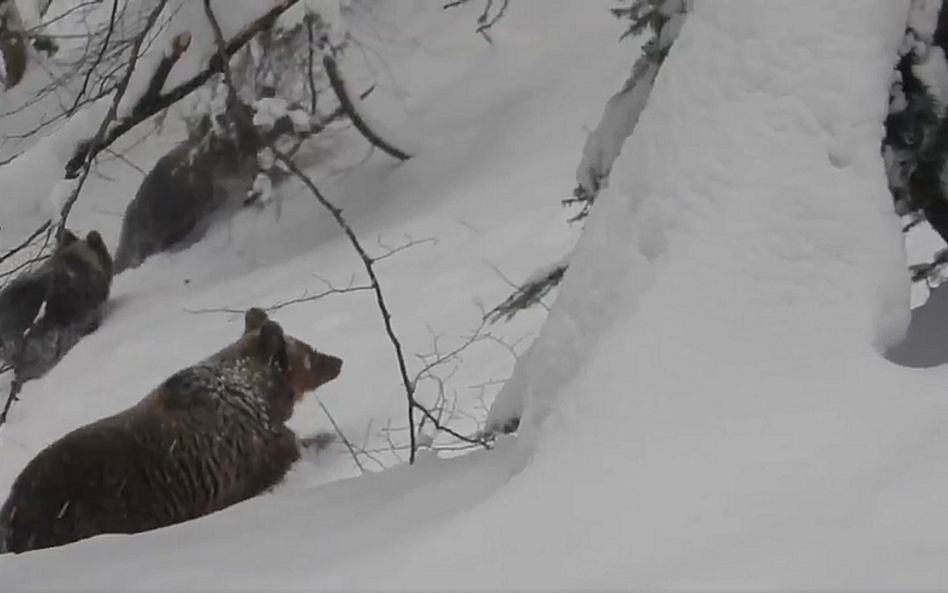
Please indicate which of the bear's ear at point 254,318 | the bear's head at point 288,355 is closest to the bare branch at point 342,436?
the bear's head at point 288,355

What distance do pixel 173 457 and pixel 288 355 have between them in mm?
999

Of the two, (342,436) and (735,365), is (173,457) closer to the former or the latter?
(342,436)

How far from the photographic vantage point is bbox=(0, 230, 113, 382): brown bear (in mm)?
7766

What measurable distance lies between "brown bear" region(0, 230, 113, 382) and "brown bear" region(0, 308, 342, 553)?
10.8 ft

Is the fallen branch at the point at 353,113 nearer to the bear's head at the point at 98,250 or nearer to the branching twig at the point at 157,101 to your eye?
the bear's head at the point at 98,250

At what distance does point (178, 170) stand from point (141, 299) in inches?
62.3

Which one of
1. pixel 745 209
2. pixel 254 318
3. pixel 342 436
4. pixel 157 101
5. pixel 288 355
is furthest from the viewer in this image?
pixel 254 318

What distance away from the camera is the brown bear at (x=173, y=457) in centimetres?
406

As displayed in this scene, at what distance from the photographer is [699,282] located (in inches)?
72.8

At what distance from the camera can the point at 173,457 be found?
4.29m

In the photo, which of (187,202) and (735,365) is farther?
(187,202)

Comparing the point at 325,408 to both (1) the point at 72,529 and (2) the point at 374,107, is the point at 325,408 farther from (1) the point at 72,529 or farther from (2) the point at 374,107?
(2) the point at 374,107

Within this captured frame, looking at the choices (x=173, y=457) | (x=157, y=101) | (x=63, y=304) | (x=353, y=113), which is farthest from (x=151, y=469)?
(x=353, y=113)

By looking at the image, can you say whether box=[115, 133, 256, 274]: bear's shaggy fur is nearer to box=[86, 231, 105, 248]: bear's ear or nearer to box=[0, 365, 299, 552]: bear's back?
box=[86, 231, 105, 248]: bear's ear
